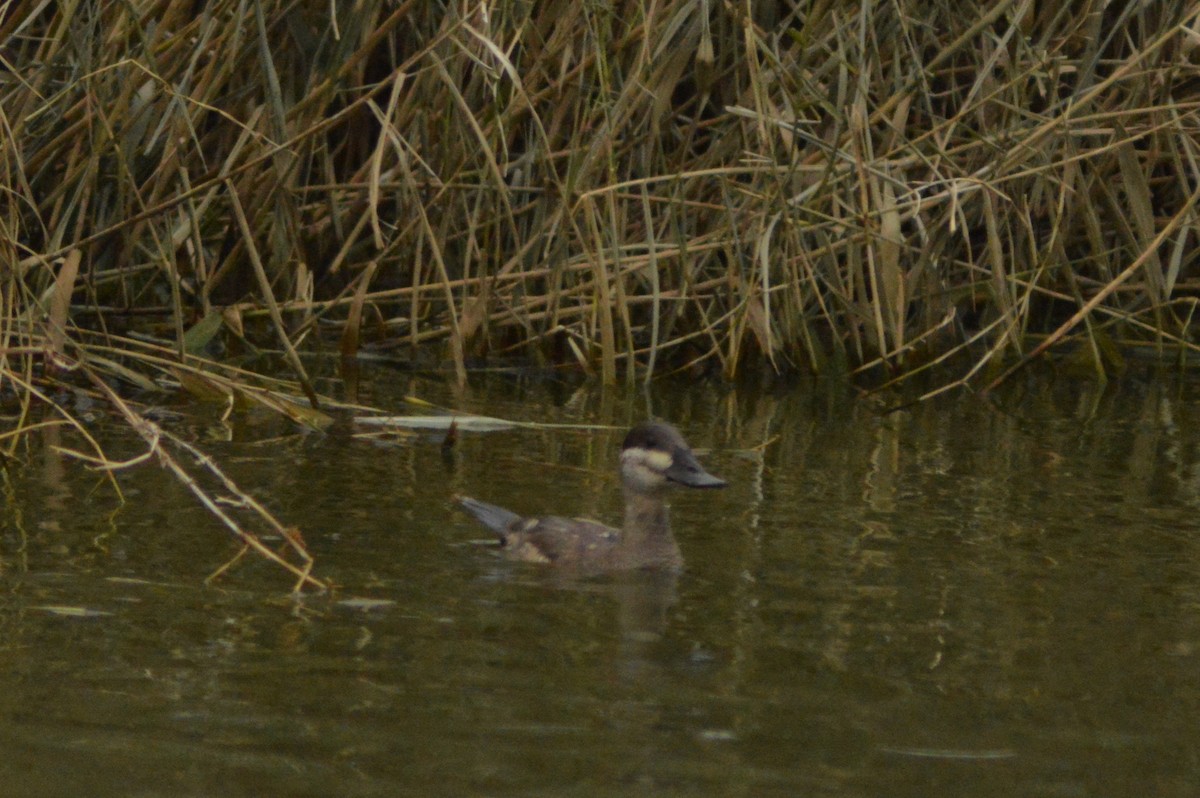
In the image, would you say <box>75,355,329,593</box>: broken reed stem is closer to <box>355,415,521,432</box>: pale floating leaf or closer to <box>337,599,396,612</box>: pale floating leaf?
<box>337,599,396,612</box>: pale floating leaf

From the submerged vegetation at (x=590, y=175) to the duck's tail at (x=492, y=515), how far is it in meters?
1.48

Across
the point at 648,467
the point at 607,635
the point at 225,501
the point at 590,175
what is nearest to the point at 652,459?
the point at 648,467

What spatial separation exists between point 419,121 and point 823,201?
1.60m

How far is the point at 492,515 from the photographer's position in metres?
5.71

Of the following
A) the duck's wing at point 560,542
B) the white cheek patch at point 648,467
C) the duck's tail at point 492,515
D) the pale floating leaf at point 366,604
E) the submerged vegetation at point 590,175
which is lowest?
the pale floating leaf at point 366,604

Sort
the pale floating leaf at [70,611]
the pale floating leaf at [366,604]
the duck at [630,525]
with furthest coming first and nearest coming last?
the duck at [630,525] → the pale floating leaf at [366,604] → the pale floating leaf at [70,611]

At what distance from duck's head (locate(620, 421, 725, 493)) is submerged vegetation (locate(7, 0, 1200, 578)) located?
176cm

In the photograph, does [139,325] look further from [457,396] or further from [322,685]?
[322,685]

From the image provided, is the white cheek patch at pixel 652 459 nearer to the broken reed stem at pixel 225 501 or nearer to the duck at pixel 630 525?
the duck at pixel 630 525

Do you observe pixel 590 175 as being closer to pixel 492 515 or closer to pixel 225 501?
pixel 492 515

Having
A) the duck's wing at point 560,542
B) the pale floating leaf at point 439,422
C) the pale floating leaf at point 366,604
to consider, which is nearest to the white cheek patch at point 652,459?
the duck's wing at point 560,542

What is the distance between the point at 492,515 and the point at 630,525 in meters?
0.40

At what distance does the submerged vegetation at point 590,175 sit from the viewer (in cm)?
771

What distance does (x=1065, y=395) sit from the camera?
8922mm
